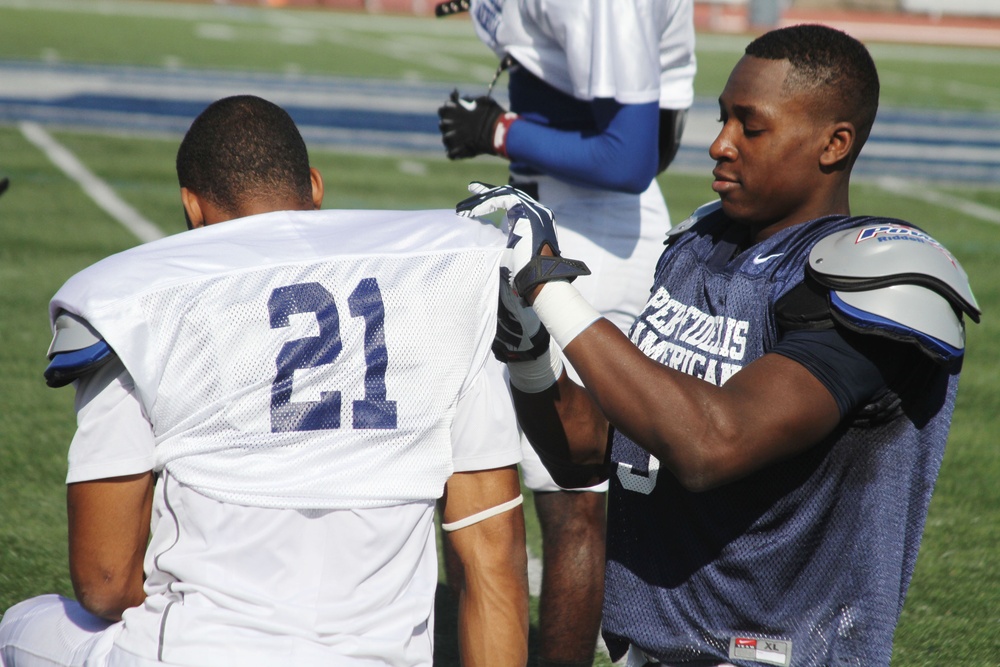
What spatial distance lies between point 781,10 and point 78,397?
4096 cm

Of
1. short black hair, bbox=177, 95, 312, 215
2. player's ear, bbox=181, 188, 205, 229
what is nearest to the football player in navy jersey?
short black hair, bbox=177, 95, 312, 215

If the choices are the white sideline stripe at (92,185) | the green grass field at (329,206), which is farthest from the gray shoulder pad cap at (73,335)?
the white sideline stripe at (92,185)

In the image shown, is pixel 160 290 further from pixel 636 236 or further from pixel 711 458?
pixel 636 236

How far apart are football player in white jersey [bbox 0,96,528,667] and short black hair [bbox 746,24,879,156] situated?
70cm

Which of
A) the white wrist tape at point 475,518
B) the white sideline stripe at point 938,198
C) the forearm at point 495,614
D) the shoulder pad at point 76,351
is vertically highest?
the shoulder pad at point 76,351

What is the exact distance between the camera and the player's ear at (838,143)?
2.47 m

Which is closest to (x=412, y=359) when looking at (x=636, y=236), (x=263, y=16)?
(x=636, y=236)

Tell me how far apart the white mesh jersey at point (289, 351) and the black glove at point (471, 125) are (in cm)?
149

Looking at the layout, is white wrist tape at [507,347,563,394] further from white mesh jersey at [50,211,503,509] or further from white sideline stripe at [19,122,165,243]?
white sideline stripe at [19,122,165,243]

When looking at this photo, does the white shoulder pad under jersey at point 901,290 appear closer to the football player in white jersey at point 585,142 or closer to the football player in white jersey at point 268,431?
the football player in white jersey at point 268,431

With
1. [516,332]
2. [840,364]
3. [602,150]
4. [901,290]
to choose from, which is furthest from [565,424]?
[602,150]

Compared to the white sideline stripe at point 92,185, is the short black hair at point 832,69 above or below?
above

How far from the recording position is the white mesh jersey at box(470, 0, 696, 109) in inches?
142

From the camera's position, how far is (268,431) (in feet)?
7.58
